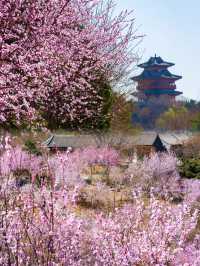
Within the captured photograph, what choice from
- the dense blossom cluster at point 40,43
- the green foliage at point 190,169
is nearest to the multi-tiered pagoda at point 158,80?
the green foliage at point 190,169

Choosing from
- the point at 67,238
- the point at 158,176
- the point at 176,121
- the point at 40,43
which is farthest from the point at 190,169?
the point at 176,121

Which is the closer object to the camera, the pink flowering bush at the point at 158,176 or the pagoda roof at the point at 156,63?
the pink flowering bush at the point at 158,176

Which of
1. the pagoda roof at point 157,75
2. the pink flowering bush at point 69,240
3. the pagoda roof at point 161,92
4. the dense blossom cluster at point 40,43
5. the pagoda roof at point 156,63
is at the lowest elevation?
the pink flowering bush at point 69,240

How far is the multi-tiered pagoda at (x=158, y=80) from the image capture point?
97500 millimetres

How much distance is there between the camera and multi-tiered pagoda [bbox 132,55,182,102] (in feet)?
320

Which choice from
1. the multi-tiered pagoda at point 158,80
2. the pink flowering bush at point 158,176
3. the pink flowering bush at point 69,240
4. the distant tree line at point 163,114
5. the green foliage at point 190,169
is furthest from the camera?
the multi-tiered pagoda at point 158,80

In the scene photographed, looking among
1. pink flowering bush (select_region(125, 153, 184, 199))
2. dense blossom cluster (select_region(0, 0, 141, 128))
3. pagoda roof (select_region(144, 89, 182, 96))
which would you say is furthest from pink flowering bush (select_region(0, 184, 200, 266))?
pagoda roof (select_region(144, 89, 182, 96))

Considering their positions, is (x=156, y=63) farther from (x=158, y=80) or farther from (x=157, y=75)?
(x=158, y=80)

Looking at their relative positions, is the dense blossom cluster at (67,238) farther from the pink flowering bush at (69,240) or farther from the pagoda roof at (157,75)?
the pagoda roof at (157,75)

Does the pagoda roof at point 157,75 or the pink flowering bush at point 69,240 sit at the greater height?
the pagoda roof at point 157,75

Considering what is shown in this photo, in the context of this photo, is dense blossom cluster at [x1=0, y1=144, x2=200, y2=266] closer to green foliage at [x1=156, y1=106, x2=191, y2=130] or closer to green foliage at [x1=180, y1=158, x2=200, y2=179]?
green foliage at [x1=180, y1=158, x2=200, y2=179]

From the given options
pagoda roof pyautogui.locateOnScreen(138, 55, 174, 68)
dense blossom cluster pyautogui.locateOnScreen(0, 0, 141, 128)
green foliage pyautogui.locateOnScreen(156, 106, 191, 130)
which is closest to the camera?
dense blossom cluster pyautogui.locateOnScreen(0, 0, 141, 128)

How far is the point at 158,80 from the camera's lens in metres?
97.5

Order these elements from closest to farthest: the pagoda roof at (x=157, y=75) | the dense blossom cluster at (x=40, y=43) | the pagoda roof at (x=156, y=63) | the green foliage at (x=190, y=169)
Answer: the dense blossom cluster at (x=40, y=43) < the green foliage at (x=190, y=169) < the pagoda roof at (x=157, y=75) < the pagoda roof at (x=156, y=63)
